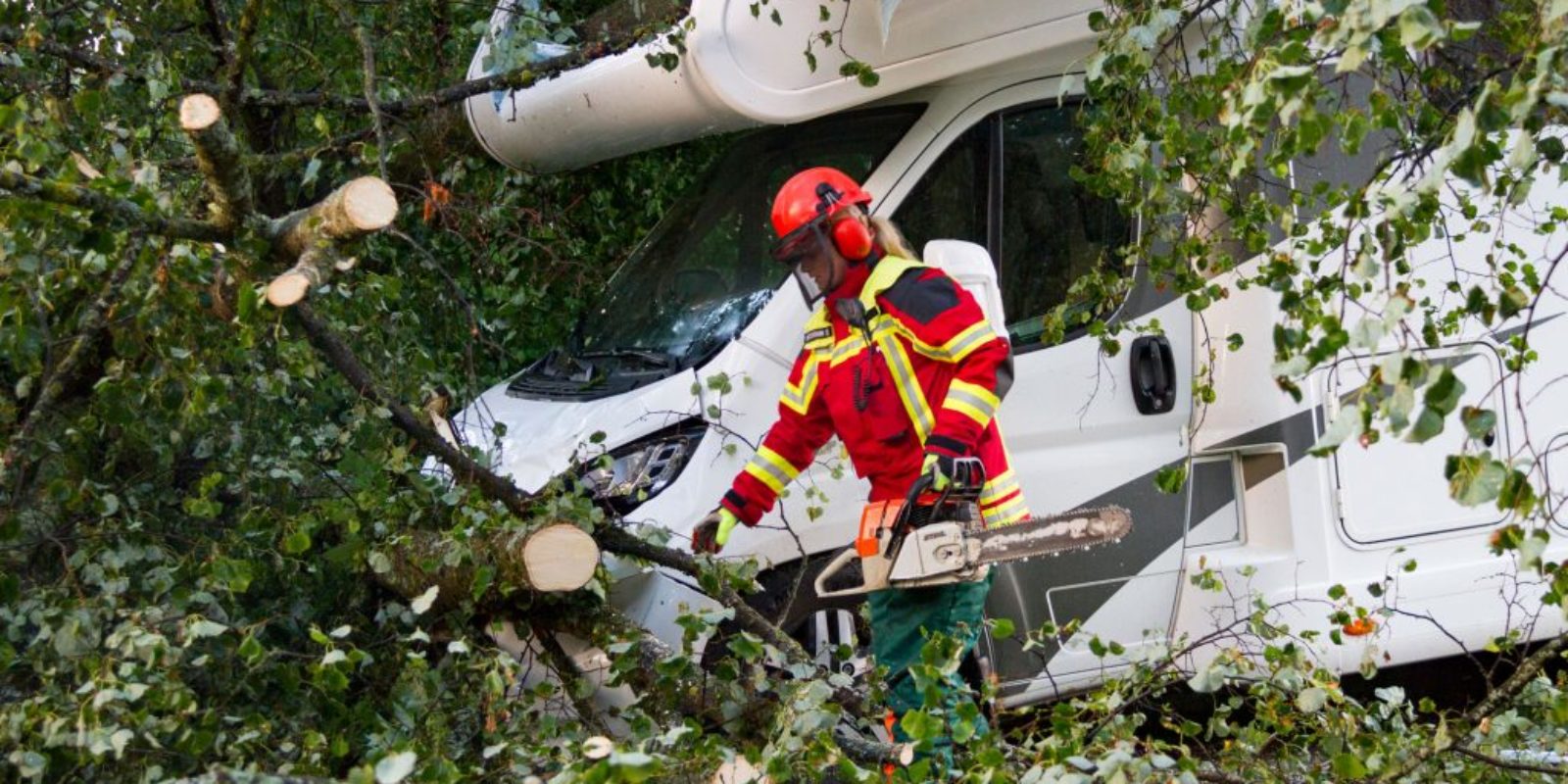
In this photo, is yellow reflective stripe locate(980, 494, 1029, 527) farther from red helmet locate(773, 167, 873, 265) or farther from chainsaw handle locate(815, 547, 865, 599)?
red helmet locate(773, 167, 873, 265)

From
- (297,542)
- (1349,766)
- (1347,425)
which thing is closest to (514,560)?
(297,542)

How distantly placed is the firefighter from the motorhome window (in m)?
0.49

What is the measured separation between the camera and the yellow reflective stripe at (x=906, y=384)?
14.6 feet

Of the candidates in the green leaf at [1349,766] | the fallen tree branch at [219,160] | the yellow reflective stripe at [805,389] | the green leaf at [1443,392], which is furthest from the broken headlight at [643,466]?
the green leaf at [1443,392]

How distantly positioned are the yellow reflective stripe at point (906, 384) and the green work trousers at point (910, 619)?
0.39 m

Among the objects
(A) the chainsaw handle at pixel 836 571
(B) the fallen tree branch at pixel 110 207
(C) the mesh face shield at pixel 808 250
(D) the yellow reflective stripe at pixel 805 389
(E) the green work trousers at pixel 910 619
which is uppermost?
(C) the mesh face shield at pixel 808 250

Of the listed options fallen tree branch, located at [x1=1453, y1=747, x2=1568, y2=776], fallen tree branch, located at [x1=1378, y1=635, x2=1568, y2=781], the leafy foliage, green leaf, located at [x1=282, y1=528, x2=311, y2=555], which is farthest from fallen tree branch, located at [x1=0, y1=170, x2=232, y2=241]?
fallen tree branch, located at [x1=1453, y1=747, x2=1568, y2=776]

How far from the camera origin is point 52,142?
3854mm

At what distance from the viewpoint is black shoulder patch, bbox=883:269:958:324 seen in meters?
4.39

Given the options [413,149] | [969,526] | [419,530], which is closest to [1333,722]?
[969,526]

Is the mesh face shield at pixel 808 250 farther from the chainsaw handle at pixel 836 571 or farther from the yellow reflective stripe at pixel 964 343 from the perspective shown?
the chainsaw handle at pixel 836 571

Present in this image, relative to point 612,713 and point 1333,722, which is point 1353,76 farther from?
point 612,713

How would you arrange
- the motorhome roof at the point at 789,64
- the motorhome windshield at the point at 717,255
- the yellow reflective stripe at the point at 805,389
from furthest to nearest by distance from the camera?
the motorhome windshield at the point at 717,255, the motorhome roof at the point at 789,64, the yellow reflective stripe at the point at 805,389

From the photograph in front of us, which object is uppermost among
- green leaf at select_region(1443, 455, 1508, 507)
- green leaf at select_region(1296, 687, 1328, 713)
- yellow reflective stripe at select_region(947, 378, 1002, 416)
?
yellow reflective stripe at select_region(947, 378, 1002, 416)
